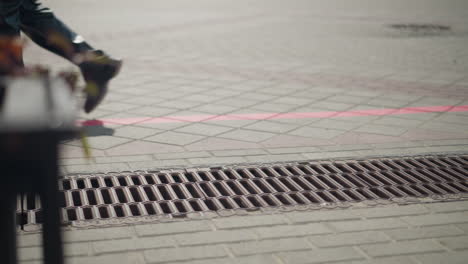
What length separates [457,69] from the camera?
24.8 feet

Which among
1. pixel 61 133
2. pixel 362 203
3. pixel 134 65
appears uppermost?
pixel 134 65

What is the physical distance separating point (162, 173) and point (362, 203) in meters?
1.29

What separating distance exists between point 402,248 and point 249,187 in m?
1.07

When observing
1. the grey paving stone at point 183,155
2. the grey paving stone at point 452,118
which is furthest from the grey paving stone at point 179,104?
the grey paving stone at point 452,118

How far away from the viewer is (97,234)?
2.80 m

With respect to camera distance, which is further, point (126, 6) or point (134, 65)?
point (126, 6)

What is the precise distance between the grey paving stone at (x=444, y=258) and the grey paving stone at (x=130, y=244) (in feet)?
3.92

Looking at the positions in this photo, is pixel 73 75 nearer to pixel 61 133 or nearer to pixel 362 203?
pixel 61 133

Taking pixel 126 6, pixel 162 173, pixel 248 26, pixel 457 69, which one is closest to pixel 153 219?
pixel 162 173

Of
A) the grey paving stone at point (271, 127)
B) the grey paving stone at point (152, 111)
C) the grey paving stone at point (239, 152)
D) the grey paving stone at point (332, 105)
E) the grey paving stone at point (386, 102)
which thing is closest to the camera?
the grey paving stone at point (239, 152)

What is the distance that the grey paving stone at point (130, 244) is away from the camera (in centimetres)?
266

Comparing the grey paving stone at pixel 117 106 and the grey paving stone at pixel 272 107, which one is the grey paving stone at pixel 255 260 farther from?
the grey paving stone at pixel 117 106

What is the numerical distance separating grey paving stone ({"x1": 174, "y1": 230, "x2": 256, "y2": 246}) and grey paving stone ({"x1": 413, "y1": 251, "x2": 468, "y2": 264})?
2.68ft

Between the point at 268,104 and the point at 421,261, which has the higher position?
the point at 268,104
